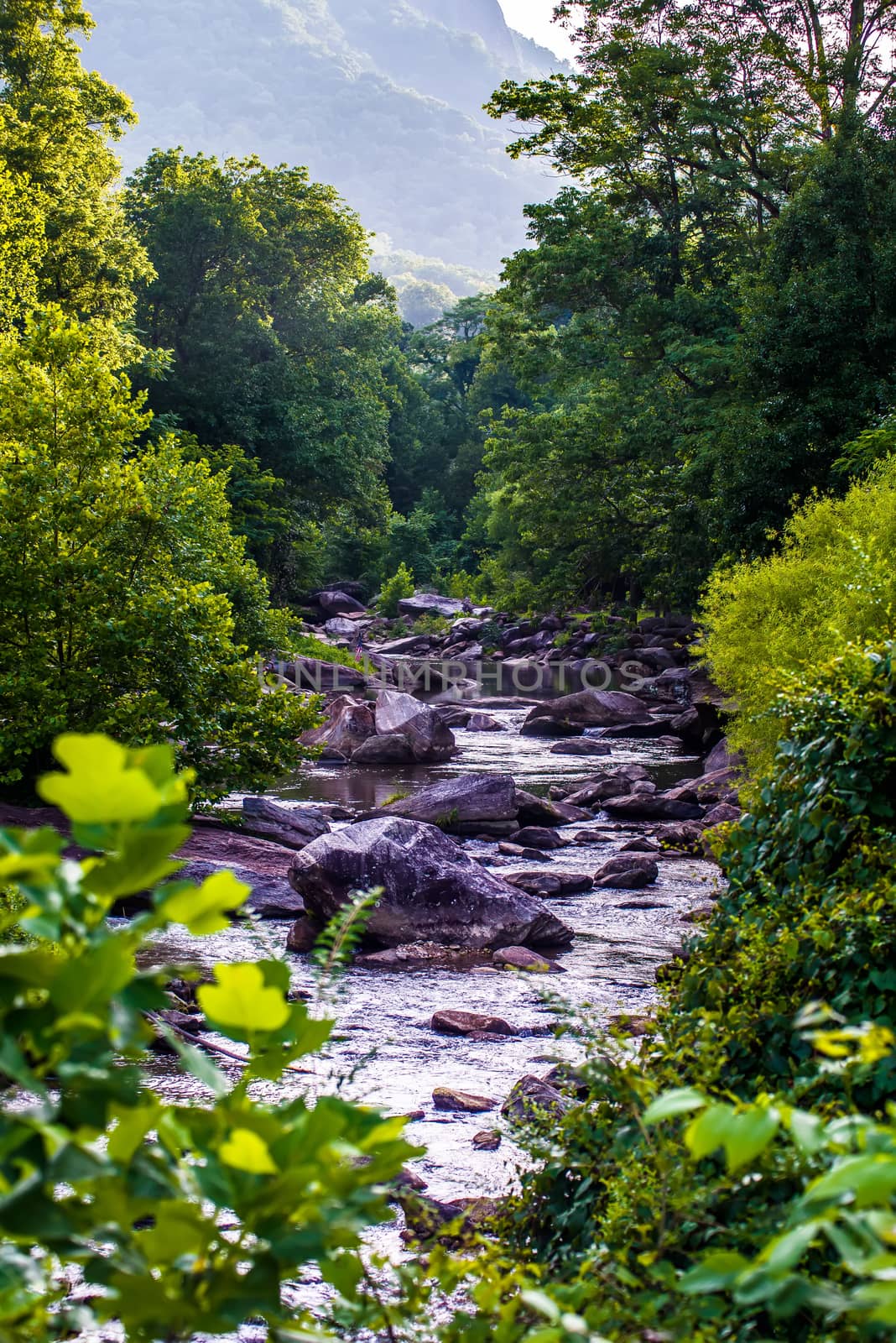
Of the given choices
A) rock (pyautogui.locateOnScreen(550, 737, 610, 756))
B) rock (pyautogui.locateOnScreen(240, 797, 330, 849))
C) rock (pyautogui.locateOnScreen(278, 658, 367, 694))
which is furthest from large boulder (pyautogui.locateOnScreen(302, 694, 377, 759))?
rock (pyautogui.locateOnScreen(240, 797, 330, 849))

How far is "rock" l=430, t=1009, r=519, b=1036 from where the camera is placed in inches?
301

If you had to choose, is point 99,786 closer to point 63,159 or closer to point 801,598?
point 801,598

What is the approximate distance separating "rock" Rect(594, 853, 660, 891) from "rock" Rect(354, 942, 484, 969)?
2.82 metres

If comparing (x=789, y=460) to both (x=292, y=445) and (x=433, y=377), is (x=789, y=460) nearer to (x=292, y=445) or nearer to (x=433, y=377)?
(x=292, y=445)

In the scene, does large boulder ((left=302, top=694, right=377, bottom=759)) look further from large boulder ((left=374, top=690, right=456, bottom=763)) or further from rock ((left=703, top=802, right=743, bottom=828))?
rock ((left=703, top=802, right=743, bottom=828))

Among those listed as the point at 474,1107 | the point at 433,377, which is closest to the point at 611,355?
the point at 474,1107

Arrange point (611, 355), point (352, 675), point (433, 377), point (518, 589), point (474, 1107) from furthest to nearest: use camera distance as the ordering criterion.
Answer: point (433, 377), point (518, 589), point (352, 675), point (611, 355), point (474, 1107)

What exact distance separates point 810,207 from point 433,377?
182ft

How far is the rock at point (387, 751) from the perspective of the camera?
19.7 metres

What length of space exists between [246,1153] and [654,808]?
14492mm

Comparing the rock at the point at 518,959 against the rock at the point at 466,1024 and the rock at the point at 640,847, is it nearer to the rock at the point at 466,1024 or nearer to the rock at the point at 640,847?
the rock at the point at 466,1024

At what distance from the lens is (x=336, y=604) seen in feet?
150

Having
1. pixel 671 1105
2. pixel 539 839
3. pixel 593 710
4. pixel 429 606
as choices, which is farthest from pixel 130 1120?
pixel 429 606

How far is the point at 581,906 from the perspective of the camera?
1112 cm
